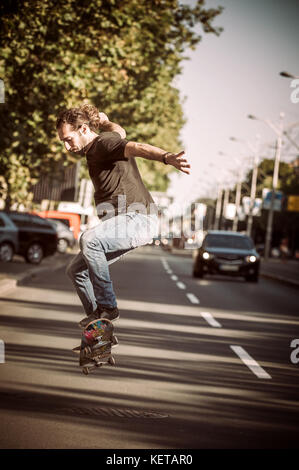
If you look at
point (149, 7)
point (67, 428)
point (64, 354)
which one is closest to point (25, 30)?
point (149, 7)

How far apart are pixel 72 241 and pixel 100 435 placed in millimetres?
32566

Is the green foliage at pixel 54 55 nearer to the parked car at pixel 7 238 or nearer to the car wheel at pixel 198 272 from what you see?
the parked car at pixel 7 238

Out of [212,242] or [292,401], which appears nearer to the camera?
[292,401]

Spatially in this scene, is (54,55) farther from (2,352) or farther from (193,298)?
(2,352)

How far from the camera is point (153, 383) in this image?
679 centimetres

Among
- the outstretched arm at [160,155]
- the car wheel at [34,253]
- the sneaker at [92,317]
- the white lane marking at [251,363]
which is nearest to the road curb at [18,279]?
the car wheel at [34,253]

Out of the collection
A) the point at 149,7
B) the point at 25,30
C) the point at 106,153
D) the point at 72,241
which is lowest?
the point at 72,241

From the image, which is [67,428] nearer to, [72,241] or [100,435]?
[100,435]

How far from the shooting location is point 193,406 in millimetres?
5957

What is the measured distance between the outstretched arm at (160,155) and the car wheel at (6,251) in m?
19.3

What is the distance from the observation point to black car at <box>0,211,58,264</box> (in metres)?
24.5

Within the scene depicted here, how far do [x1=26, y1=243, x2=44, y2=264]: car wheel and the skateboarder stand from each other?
19499mm

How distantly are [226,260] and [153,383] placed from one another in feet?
57.0

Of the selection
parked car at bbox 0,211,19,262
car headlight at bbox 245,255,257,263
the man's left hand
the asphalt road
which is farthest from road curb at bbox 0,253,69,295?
the man's left hand
